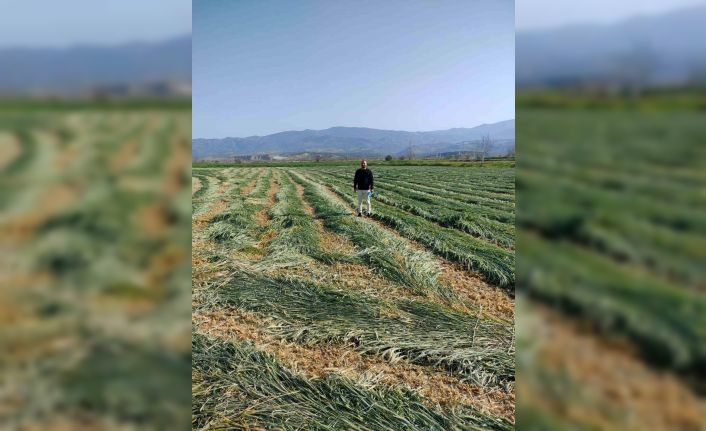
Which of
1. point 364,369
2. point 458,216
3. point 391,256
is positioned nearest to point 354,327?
point 364,369

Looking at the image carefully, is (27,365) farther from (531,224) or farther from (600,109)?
(600,109)

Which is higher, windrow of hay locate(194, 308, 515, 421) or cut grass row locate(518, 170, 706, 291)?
cut grass row locate(518, 170, 706, 291)

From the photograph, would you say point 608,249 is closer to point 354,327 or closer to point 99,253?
point 99,253

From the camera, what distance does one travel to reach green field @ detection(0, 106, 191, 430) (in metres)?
0.77

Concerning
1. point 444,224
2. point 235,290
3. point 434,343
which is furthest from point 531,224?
point 444,224

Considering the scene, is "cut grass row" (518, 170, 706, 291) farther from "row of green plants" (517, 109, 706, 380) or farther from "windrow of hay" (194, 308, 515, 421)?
"windrow of hay" (194, 308, 515, 421)

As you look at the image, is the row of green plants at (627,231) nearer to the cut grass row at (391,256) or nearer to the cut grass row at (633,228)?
the cut grass row at (633,228)

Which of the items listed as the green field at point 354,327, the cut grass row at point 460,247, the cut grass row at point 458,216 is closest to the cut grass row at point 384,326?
the green field at point 354,327

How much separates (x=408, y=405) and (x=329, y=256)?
305 centimetres

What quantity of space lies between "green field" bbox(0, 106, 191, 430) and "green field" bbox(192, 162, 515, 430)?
163cm

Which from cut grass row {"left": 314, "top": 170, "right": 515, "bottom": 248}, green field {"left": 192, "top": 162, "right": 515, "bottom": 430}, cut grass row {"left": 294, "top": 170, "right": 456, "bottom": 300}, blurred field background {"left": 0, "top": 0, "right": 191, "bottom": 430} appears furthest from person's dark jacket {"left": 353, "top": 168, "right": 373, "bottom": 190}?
blurred field background {"left": 0, "top": 0, "right": 191, "bottom": 430}

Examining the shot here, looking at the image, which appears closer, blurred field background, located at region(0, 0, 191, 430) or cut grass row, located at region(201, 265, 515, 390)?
blurred field background, located at region(0, 0, 191, 430)

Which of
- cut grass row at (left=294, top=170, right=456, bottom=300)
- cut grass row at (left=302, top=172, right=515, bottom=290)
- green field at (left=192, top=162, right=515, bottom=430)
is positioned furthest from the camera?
cut grass row at (left=302, top=172, right=515, bottom=290)

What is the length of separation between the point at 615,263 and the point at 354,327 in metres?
3.05
